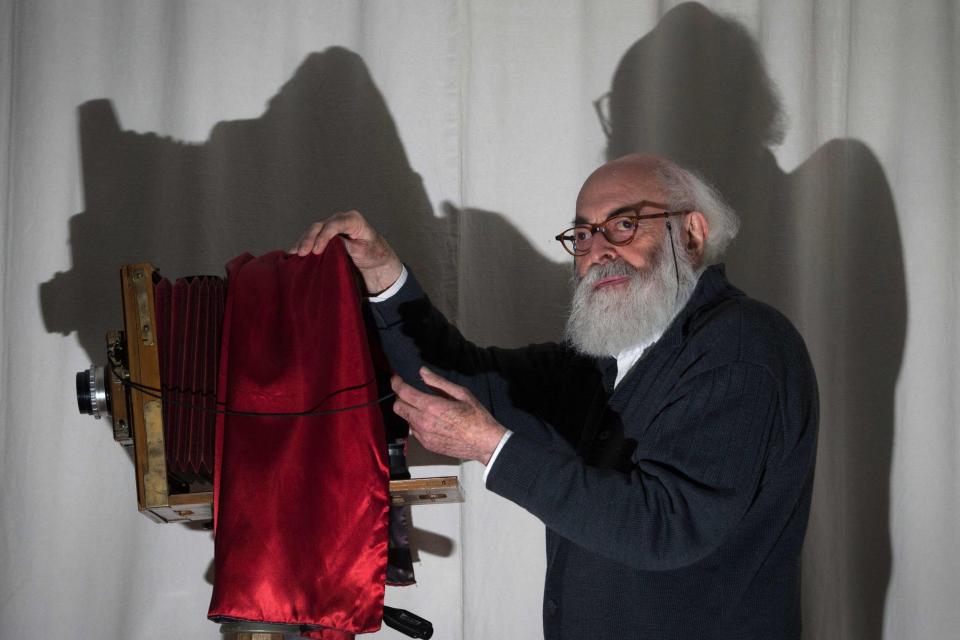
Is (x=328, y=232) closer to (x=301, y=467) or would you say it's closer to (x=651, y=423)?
(x=301, y=467)

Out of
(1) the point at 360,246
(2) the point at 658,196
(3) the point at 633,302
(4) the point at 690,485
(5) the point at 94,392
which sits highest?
(2) the point at 658,196

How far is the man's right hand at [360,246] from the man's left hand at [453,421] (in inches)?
14.9

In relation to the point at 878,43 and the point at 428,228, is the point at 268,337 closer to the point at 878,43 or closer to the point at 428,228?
the point at 428,228

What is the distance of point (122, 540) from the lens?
249cm

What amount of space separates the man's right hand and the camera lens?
40cm

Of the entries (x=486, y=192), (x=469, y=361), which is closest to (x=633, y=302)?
(x=469, y=361)

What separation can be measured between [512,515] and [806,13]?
1.49 metres

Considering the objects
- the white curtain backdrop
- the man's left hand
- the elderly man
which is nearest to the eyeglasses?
the elderly man

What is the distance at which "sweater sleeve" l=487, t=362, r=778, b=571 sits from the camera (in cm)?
153

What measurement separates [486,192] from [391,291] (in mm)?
626

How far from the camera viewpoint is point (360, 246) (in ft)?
6.42

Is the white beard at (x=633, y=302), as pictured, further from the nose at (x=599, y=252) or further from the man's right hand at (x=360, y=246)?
the man's right hand at (x=360, y=246)

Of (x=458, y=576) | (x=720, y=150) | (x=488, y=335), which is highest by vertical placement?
(x=720, y=150)

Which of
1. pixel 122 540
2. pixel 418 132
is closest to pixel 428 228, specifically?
pixel 418 132
